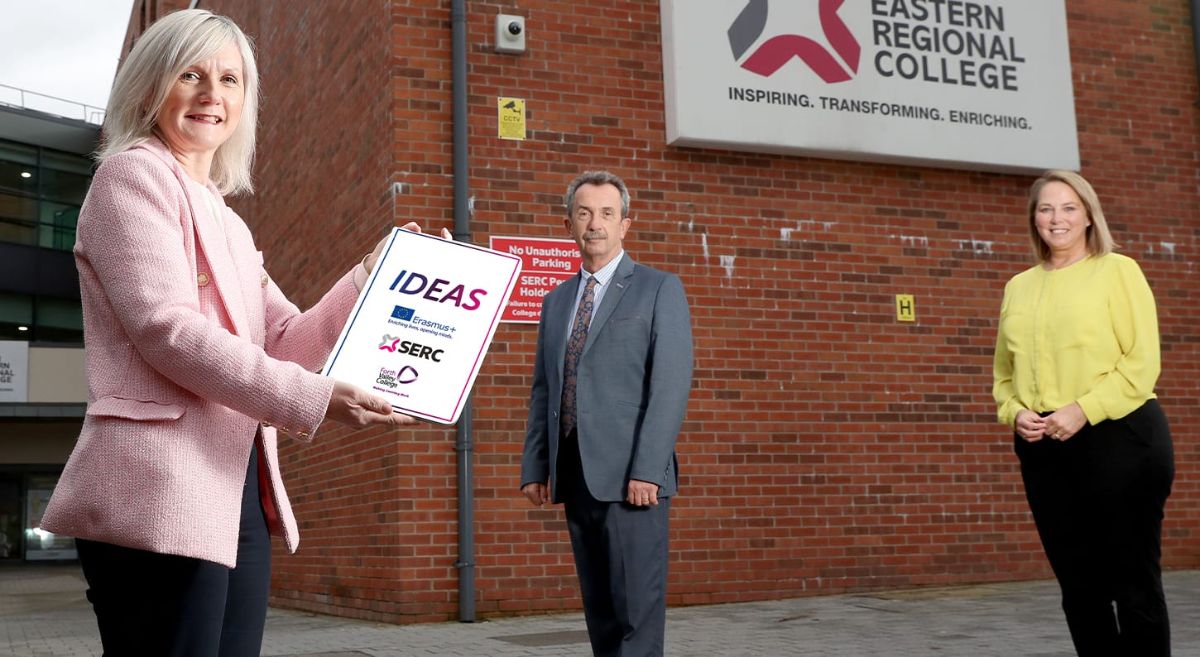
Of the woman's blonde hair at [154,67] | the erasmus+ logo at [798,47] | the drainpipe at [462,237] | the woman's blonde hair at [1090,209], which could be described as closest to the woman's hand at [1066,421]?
the woman's blonde hair at [1090,209]

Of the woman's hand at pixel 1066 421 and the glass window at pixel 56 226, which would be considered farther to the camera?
the glass window at pixel 56 226

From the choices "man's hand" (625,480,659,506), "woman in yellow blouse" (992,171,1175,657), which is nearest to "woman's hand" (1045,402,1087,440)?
"woman in yellow blouse" (992,171,1175,657)

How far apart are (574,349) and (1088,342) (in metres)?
1.72

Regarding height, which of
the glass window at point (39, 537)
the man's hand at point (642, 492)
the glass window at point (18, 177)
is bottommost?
the glass window at point (39, 537)

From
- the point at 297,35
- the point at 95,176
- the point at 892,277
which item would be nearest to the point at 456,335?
the point at 95,176

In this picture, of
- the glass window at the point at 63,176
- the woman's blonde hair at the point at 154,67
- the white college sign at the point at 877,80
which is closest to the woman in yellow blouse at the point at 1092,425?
the woman's blonde hair at the point at 154,67

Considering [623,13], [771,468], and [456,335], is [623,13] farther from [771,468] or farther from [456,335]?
[456,335]

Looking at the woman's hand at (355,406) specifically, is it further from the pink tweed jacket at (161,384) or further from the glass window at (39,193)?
the glass window at (39,193)

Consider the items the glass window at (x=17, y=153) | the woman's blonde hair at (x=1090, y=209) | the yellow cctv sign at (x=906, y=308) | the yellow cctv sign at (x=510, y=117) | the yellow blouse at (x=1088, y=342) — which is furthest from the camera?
the glass window at (x=17, y=153)

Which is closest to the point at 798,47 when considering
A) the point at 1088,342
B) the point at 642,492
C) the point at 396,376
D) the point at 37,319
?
the point at 1088,342

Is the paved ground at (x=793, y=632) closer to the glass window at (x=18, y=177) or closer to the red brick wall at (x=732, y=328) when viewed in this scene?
the red brick wall at (x=732, y=328)

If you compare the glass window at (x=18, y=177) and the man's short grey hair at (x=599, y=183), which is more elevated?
the glass window at (x=18, y=177)

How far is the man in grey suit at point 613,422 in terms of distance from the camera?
383 centimetres

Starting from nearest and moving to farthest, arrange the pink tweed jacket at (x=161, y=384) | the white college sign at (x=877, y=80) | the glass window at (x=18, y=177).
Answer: the pink tweed jacket at (x=161, y=384), the white college sign at (x=877, y=80), the glass window at (x=18, y=177)
